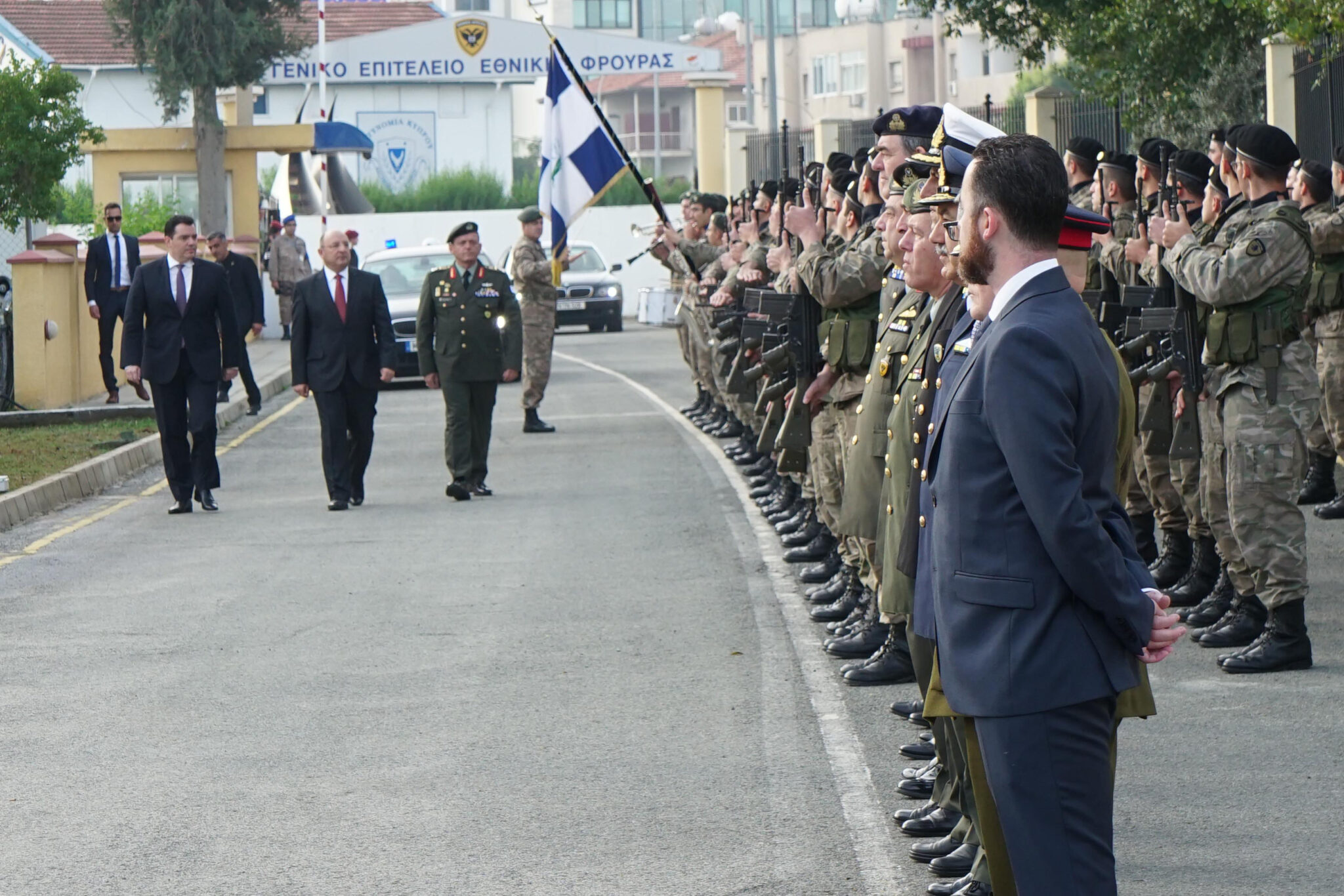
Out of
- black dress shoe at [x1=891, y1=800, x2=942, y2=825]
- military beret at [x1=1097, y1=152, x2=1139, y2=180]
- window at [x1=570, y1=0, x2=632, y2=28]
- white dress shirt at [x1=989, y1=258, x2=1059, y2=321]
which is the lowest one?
black dress shoe at [x1=891, y1=800, x2=942, y2=825]

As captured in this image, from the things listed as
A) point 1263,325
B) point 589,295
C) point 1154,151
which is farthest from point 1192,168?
point 589,295

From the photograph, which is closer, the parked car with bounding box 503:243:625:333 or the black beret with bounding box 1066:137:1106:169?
the black beret with bounding box 1066:137:1106:169

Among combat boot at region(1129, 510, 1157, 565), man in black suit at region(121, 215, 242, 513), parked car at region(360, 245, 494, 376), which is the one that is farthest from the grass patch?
combat boot at region(1129, 510, 1157, 565)

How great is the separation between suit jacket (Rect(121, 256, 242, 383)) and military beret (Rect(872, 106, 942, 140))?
7979 mm

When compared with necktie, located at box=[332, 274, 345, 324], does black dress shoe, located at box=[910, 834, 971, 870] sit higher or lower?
lower

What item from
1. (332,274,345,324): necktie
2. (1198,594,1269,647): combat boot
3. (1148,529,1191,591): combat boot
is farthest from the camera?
(332,274,345,324): necktie

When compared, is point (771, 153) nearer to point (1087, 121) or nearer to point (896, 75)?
point (1087, 121)

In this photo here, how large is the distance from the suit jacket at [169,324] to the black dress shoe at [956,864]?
9.49 m

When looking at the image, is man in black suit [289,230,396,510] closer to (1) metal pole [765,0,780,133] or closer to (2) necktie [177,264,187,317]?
(2) necktie [177,264,187,317]

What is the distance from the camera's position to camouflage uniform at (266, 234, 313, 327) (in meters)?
33.8

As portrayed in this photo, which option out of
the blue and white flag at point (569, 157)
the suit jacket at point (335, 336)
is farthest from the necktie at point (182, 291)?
the blue and white flag at point (569, 157)

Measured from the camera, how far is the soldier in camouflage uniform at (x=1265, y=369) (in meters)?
7.54

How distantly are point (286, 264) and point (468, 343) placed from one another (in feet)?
66.5

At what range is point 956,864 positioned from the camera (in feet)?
17.4
